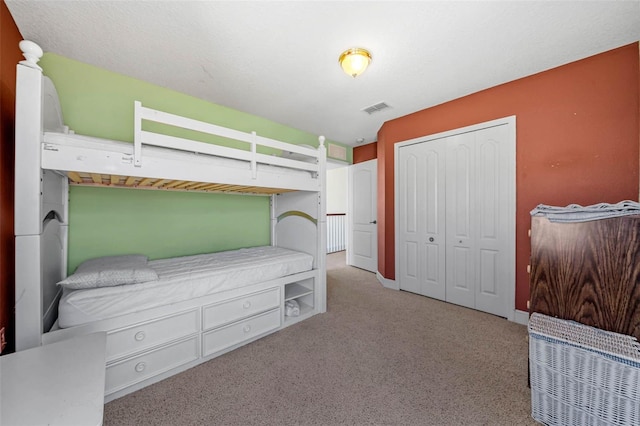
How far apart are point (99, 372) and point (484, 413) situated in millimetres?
1873

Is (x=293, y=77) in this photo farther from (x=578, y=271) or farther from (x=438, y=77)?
(x=578, y=271)

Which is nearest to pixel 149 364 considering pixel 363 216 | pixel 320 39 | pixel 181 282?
pixel 181 282

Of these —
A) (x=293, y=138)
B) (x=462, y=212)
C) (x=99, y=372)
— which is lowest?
(x=99, y=372)

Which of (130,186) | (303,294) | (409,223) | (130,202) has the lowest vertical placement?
(303,294)

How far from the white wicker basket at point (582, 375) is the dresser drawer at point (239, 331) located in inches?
72.0

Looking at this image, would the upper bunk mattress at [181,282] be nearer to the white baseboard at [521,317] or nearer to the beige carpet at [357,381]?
the beige carpet at [357,381]

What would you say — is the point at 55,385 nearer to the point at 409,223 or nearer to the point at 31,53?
the point at 31,53

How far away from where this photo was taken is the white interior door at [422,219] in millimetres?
2959

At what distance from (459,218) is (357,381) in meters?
2.17

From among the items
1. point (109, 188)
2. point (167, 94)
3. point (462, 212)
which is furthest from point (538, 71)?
point (109, 188)

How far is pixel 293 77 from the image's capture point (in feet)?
7.48

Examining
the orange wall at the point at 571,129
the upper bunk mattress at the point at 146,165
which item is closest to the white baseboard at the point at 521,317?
the orange wall at the point at 571,129

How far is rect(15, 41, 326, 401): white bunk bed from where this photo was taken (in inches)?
45.3

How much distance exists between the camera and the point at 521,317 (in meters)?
2.33
